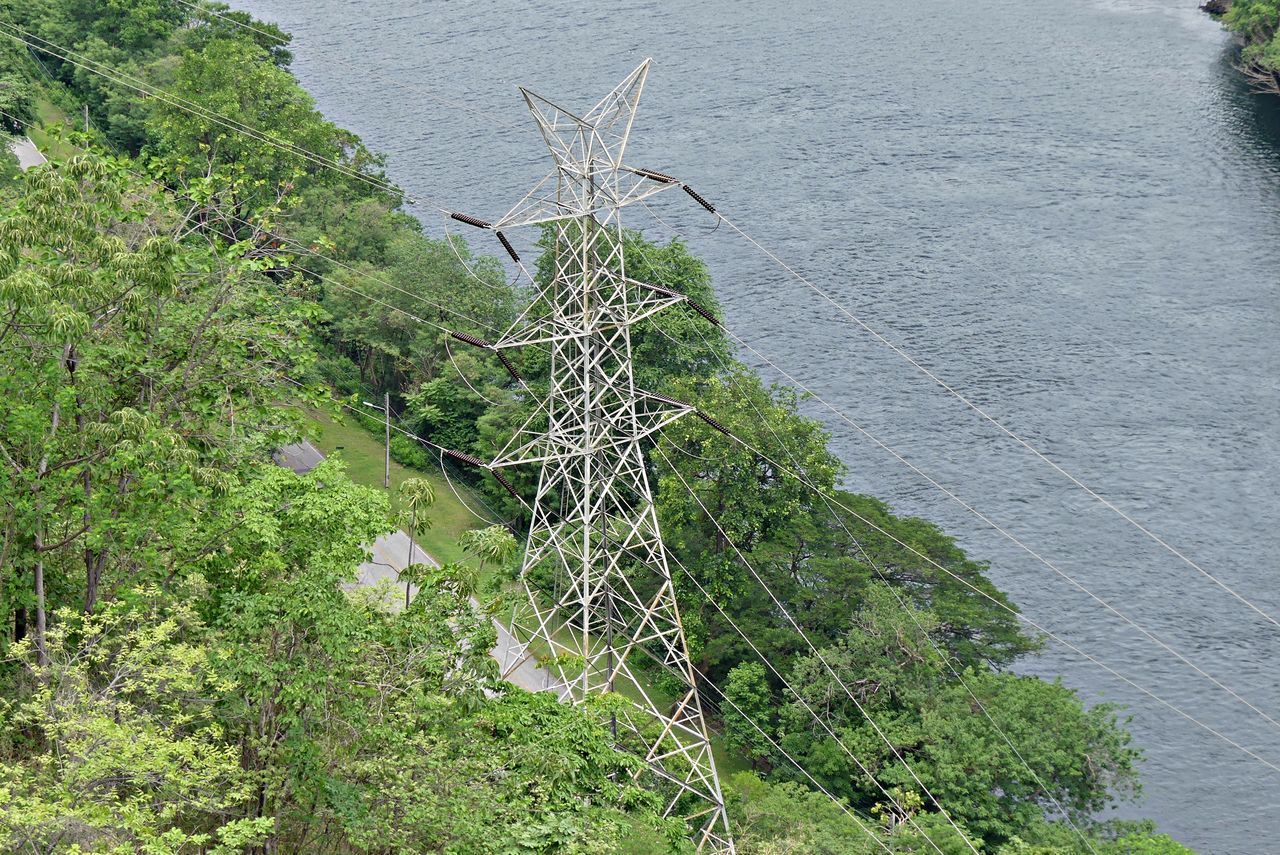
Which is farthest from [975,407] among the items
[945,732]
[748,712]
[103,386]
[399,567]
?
[103,386]

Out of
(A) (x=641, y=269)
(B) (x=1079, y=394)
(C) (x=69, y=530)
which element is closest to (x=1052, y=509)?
(B) (x=1079, y=394)

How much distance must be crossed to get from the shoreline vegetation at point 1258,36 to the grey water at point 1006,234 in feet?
6.59

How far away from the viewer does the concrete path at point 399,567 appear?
193ft

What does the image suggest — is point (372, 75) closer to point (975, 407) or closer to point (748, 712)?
point (975, 407)

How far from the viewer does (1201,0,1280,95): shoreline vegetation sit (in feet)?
419

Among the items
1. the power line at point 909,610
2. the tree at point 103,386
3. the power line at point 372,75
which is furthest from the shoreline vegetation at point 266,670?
the power line at point 372,75

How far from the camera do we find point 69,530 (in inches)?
1378

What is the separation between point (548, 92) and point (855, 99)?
2787cm

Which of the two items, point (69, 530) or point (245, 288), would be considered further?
point (245, 288)

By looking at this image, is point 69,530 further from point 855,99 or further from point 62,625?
point 855,99

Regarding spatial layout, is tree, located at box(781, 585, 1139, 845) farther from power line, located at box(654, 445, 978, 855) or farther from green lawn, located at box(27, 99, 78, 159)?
green lawn, located at box(27, 99, 78, 159)

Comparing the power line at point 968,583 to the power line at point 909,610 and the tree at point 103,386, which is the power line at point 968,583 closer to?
the power line at point 909,610

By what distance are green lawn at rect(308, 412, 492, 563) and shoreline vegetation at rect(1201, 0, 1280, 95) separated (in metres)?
86.9

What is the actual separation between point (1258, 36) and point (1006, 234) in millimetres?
41586
